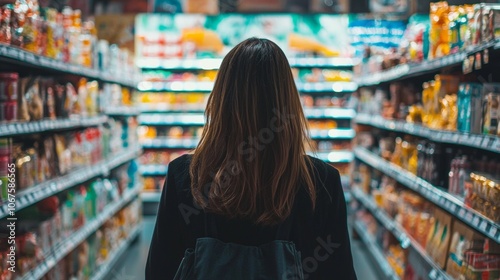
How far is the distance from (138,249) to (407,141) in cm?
326

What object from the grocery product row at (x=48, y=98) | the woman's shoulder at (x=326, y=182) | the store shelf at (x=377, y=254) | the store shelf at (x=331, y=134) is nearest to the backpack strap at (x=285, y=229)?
the woman's shoulder at (x=326, y=182)

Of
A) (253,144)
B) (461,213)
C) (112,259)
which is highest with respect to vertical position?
(253,144)

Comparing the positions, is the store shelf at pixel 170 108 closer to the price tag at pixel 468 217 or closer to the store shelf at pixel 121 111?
the store shelf at pixel 121 111

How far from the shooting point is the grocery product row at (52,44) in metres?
3.05

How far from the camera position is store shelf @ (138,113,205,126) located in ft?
32.2

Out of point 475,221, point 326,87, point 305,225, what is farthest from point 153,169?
point 305,225

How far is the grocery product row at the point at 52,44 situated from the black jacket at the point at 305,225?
136 centimetres

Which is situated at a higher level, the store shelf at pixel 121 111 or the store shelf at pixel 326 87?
the store shelf at pixel 326 87

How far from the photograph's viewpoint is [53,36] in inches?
152

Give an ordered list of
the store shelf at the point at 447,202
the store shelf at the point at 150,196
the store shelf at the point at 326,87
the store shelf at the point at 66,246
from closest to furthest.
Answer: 1. the store shelf at the point at 447,202
2. the store shelf at the point at 66,246
3. the store shelf at the point at 150,196
4. the store shelf at the point at 326,87

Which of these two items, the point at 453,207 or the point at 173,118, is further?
the point at 173,118

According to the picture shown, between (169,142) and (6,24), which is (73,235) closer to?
(6,24)

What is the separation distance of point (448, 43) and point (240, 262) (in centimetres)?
262

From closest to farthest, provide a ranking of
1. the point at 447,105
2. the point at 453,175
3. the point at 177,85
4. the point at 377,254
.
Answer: the point at 453,175, the point at 447,105, the point at 377,254, the point at 177,85
